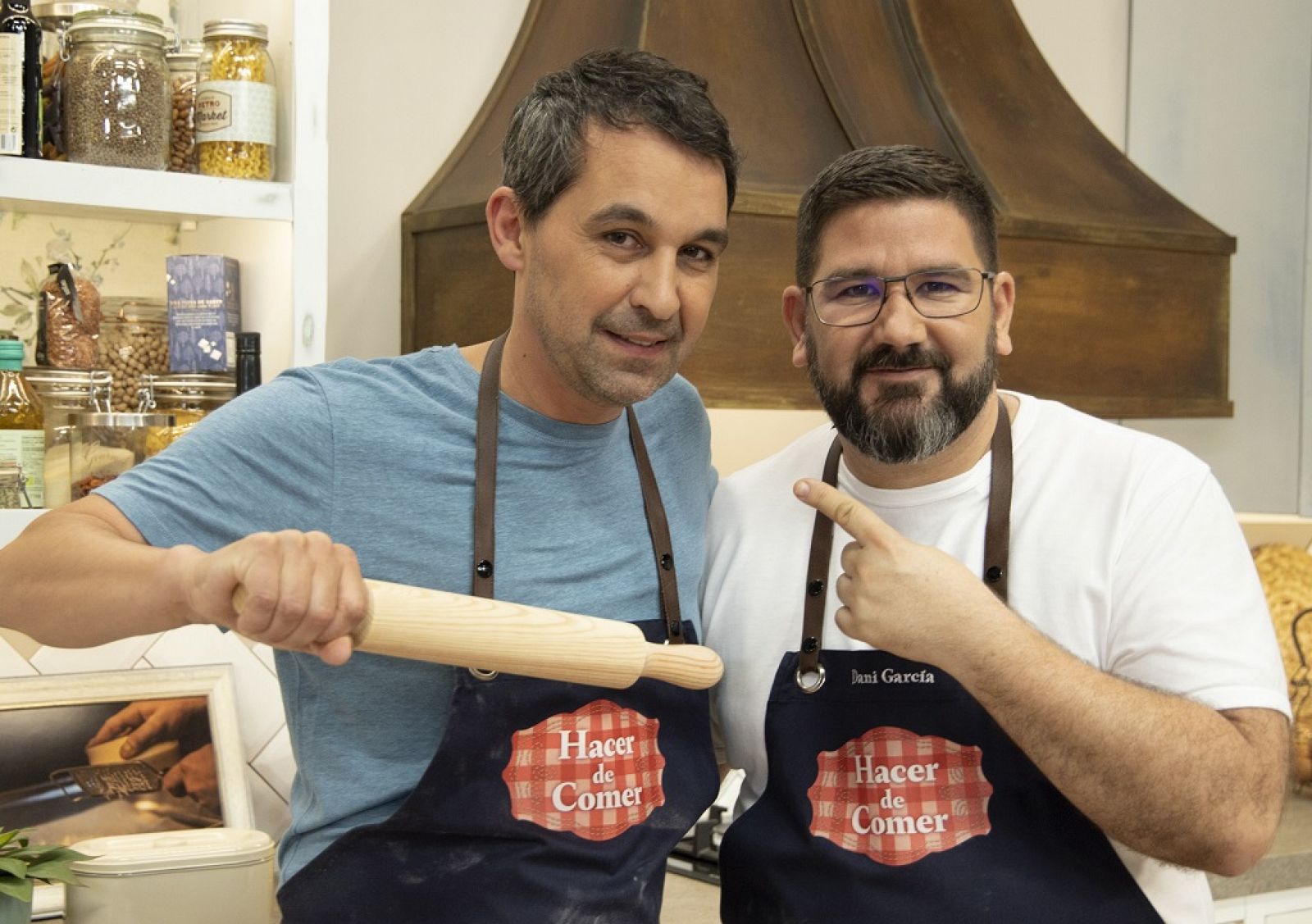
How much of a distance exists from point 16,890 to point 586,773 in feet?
1.75

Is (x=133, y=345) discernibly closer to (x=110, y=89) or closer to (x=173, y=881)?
(x=110, y=89)

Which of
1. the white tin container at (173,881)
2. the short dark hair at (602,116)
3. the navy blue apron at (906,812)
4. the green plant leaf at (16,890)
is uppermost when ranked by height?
the short dark hair at (602,116)

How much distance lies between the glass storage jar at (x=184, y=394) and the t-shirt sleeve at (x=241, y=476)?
12.7 inches

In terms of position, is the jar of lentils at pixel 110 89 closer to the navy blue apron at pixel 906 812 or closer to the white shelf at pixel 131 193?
the white shelf at pixel 131 193

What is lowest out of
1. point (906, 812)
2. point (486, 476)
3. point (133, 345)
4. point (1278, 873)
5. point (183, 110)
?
point (1278, 873)

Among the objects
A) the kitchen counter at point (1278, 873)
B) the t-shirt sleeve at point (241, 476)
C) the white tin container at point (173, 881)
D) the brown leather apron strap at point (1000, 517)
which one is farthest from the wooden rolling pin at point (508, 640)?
the kitchen counter at point (1278, 873)

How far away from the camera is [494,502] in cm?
125

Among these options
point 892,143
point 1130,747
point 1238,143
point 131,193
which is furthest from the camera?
point 1238,143

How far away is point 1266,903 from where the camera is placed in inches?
76.1

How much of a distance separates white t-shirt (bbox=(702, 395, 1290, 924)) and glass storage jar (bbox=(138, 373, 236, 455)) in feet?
1.81

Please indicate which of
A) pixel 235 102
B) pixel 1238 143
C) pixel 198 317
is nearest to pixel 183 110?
pixel 235 102

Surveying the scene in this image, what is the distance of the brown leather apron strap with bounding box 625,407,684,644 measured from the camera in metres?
1.31

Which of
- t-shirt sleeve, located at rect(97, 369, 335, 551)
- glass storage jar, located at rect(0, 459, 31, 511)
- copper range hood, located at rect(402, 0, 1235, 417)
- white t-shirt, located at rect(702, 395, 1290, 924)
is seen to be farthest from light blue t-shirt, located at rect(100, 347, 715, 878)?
copper range hood, located at rect(402, 0, 1235, 417)

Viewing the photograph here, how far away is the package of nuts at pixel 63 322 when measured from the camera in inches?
59.2
